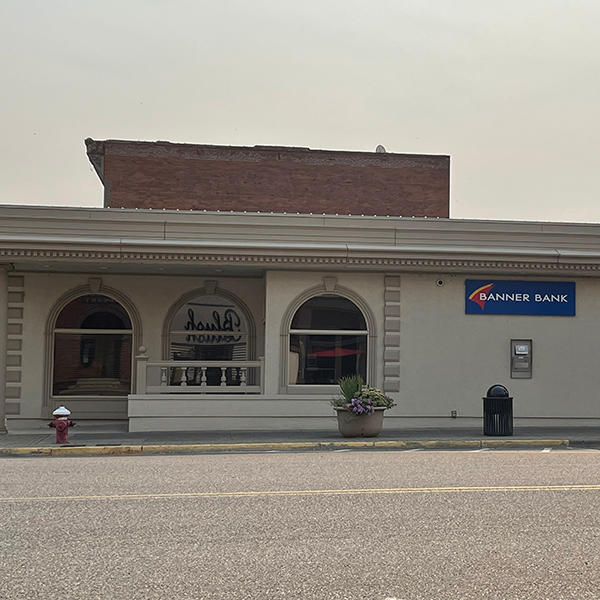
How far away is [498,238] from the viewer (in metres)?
22.1

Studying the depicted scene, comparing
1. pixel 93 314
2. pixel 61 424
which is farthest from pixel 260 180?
pixel 61 424

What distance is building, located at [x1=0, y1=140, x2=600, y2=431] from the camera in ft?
69.2

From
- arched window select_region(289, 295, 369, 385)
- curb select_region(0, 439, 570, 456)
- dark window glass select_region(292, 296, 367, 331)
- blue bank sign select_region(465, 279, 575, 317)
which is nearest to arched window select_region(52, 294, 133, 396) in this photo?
arched window select_region(289, 295, 369, 385)

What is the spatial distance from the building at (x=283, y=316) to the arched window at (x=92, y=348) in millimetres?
37

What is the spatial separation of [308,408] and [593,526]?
12.6m

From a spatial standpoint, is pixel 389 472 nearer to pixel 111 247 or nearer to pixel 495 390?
pixel 495 390

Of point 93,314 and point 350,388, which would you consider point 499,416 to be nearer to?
point 350,388

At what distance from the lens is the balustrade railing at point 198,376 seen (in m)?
21.3

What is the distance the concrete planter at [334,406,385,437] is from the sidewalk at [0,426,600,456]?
235 millimetres

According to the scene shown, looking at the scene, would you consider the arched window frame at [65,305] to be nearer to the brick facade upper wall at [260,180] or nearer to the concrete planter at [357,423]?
the concrete planter at [357,423]

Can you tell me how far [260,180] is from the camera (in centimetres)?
4206

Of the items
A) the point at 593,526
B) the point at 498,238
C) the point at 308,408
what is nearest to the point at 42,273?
the point at 308,408

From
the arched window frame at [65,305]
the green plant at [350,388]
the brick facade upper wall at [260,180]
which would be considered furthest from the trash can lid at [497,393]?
the brick facade upper wall at [260,180]

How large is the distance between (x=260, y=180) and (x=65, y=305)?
813 inches
